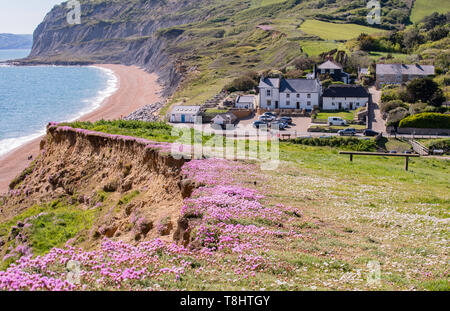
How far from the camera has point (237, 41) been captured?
170 m

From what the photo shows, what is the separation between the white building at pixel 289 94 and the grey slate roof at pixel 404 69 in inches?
809

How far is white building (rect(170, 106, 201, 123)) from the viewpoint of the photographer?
263 ft

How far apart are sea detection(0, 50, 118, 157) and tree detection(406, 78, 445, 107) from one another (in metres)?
72.3

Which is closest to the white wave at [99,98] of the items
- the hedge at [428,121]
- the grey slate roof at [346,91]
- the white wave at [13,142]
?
the white wave at [13,142]

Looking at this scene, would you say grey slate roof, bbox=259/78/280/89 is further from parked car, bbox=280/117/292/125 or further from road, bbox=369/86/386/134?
road, bbox=369/86/386/134

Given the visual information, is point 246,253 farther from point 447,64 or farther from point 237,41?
point 237,41

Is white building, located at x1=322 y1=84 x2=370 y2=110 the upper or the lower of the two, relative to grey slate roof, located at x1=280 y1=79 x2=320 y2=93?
lower

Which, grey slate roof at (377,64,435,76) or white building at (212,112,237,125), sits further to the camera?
grey slate roof at (377,64,435,76)

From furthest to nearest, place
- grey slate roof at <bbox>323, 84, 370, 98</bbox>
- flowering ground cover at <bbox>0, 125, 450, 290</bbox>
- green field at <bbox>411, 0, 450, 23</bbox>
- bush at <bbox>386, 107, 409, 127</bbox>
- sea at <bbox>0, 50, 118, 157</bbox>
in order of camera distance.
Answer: green field at <bbox>411, 0, 450, 23</bbox>, sea at <bbox>0, 50, 118, 157</bbox>, grey slate roof at <bbox>323, 84, 370, 98</bbox>, bush at <bbox>386, 107, 409, 127</bbox>, flowering ground cover at <bbox>0, 125, 450, 290</bbox>

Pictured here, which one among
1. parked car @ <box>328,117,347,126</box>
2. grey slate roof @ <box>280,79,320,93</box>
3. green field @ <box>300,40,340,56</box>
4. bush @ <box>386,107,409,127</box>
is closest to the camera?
bush @ <box>386,107,409,127</box>

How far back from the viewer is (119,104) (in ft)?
386

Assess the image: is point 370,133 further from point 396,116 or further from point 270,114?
point 270,114

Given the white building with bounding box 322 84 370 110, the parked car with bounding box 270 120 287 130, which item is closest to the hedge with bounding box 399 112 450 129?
the white building with bounding box 322 84 370 110

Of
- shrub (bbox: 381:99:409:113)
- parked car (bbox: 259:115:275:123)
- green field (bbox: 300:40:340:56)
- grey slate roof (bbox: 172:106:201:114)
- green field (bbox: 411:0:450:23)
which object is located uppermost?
green field (bbox: 411:0:450:23)
